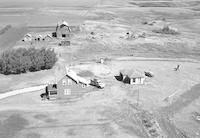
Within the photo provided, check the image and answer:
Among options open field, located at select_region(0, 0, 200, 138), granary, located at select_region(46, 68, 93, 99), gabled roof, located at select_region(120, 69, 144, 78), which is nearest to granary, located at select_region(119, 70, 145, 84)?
gabled roof, located at select_region(120, 69, 144, 78)

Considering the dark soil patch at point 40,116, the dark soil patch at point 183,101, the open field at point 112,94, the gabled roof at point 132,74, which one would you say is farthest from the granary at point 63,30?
the dark soil patch at point 40,116

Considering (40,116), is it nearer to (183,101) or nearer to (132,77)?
(132,77)

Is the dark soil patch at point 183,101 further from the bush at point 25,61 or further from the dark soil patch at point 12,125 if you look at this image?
the bush at point 25,61

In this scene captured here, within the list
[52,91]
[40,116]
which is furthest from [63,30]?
[40,116]

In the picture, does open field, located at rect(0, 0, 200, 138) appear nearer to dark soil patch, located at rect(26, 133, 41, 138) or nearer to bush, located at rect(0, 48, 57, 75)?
dark soil patch, located at rect(26, 133, 41, 138)

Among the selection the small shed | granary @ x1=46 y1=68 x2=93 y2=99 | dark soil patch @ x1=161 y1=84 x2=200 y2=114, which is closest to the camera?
dark soil patch @ x1=161 y1=84 x2=200 y2=114

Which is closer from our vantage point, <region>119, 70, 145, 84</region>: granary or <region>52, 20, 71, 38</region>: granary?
<region>119, 70, 145, 84</region>: granary
